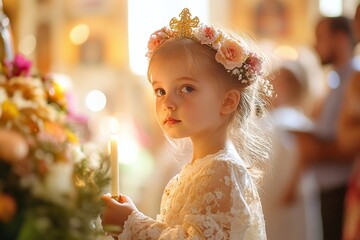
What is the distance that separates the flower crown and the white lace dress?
26cm

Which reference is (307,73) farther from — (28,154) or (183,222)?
(28,154)

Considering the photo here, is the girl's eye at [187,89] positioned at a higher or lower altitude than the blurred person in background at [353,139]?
lower

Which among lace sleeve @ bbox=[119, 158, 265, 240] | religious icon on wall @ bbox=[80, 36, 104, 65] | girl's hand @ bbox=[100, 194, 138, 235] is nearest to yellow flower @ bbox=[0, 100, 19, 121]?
girl's hand @ bbox=[100, 194, 138, 235]

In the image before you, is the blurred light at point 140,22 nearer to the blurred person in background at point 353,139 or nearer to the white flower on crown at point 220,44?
the blurred person in background at point 353,139

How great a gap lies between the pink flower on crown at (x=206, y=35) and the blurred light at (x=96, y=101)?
19.5 feet

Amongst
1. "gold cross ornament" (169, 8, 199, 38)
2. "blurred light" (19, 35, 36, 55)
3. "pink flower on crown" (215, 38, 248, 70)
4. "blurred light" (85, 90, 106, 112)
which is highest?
"blurred light" (19, 35, 36, 55)

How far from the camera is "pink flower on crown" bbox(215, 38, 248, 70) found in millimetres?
2408

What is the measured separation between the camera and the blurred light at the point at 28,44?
9.63m

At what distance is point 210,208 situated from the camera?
7.21 ft

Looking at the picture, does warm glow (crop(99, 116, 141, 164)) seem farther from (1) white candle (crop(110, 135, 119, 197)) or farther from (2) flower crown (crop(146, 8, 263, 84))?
(1) white candle (crop(110, 135, 119, 197))

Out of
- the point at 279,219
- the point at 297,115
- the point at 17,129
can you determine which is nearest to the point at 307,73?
the point at 297,115

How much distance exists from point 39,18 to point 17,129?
888 centimetres

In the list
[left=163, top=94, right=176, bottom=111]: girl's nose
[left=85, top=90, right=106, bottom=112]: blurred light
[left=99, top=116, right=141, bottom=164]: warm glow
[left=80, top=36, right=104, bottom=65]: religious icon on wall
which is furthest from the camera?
[left=80, top=36, right=104, bottom=65]: religious icon on wall

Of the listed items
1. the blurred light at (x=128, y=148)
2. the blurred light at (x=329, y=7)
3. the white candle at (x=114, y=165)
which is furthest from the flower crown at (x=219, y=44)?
the blurred light at (x=329, y=7)
